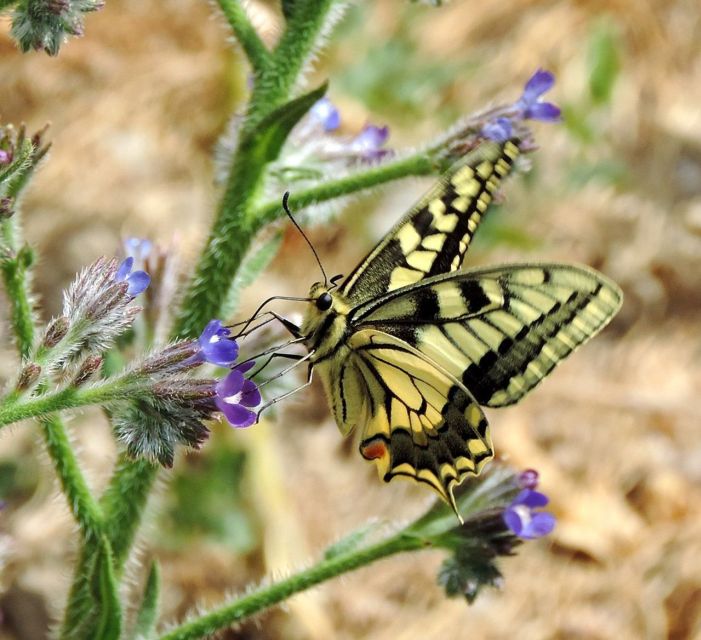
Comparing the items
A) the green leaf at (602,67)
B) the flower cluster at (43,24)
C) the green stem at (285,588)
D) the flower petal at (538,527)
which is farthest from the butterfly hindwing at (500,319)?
the green leaf at (602,67)

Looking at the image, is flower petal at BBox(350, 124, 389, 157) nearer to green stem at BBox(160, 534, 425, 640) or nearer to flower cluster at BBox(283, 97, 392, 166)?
flower cluster at BBox(283, 97, 392, 166)

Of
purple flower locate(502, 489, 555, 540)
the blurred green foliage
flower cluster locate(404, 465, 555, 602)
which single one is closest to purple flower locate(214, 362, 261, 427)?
flower cluster locate(404, 465, 555, 602)

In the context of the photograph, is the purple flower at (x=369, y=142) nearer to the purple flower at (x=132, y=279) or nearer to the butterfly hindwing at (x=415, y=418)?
the butterfly hindwing at (x=415, y=418)

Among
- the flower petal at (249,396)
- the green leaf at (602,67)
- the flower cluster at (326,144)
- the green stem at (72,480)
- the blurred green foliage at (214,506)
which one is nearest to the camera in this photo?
the flower petal at (249,396)

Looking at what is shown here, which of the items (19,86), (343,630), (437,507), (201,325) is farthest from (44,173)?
(437,507)

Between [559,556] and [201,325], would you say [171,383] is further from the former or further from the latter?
[559,556]

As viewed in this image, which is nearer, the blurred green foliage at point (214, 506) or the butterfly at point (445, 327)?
the butterfly at point (445, 327)
